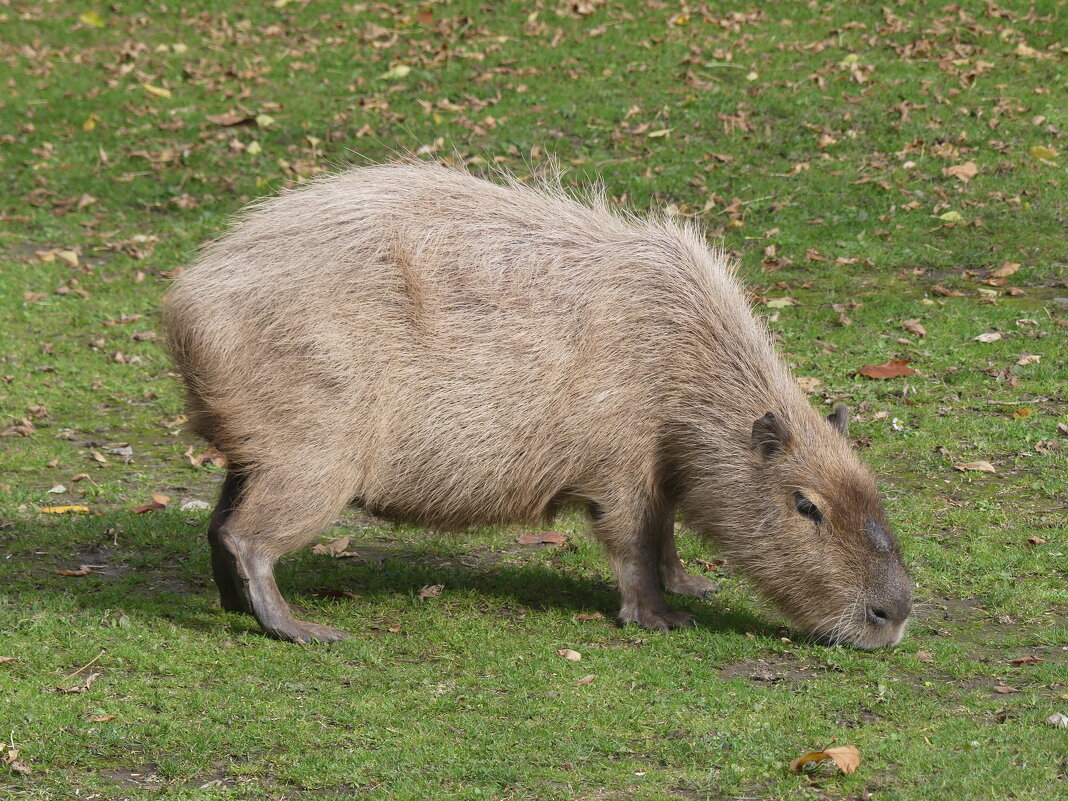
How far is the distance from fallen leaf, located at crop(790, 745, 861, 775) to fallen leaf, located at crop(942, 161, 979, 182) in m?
7.33

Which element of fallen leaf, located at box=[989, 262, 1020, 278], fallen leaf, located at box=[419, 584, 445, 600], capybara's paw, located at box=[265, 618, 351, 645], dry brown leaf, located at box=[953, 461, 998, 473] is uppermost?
fallen leaf, located at box=[989, 262, 1020, 278]

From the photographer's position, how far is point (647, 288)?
5.53m

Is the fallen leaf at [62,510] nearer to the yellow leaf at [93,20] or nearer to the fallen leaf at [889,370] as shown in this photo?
the fallen leaf at [889,370]

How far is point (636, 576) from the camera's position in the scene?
5.42 metres

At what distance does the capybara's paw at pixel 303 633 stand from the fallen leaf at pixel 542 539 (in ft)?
4.86

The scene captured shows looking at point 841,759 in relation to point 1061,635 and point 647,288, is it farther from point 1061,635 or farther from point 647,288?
point 647,288

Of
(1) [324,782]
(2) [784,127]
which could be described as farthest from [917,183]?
(1) [324,782]

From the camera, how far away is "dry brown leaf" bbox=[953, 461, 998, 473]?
6574mm

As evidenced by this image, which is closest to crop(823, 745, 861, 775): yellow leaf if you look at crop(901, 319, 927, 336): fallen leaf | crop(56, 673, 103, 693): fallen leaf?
crop(56, 673, 103, 693): fallen leaf

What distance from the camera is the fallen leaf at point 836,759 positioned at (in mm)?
3924

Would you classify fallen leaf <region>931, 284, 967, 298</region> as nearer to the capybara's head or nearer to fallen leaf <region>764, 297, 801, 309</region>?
fallen leaf <region>764, 297, 801, 309</region>

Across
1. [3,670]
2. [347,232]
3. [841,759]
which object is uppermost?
[347,232]

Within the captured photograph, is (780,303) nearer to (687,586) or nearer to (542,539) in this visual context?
(542,539)

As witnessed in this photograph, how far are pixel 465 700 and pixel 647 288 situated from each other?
194cm
